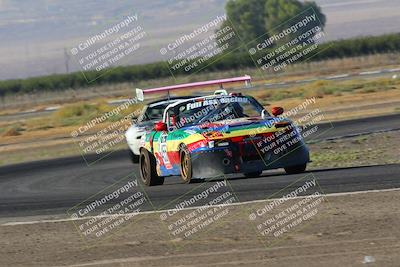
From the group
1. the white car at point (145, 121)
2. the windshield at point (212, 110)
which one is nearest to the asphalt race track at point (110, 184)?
the white car at point (145, 121)

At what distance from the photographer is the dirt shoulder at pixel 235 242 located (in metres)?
9.92

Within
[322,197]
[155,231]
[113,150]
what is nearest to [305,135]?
[113,150]

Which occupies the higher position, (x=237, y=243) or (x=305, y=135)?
(x=237, y=243)

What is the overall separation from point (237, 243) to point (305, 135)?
18603 mm

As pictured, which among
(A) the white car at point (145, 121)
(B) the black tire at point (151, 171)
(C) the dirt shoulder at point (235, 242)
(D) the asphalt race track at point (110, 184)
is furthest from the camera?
(A) the white car at point (145, 121)

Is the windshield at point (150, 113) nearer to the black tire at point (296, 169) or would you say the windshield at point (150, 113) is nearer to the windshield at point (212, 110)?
the windshield at point (212, 110)

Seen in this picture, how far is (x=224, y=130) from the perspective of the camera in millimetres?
16500

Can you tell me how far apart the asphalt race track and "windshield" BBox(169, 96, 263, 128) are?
1.06 m

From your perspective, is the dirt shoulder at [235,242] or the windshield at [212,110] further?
the windshield at [212,110]

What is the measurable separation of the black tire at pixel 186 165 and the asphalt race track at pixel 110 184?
14 centimetres

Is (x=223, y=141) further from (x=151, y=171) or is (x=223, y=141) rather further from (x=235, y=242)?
(x=235, y=242)

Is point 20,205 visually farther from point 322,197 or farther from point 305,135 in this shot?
point 305,135

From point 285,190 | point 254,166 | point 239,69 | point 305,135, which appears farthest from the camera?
point 239,69

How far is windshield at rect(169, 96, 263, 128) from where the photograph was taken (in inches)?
695
